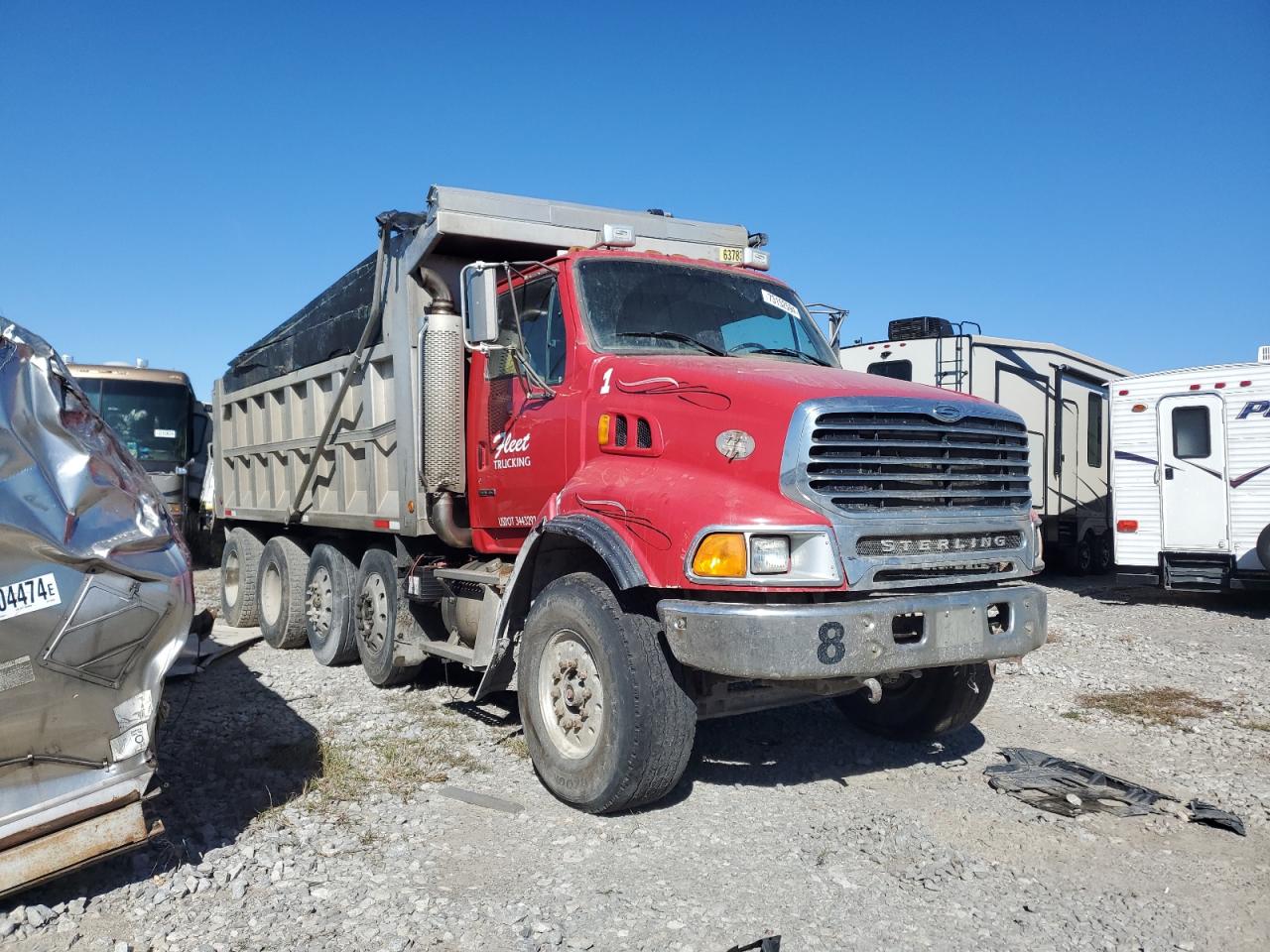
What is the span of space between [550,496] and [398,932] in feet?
7.77

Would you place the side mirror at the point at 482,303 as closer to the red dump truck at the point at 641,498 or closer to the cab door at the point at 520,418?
the red dump truck at the point at 641,498

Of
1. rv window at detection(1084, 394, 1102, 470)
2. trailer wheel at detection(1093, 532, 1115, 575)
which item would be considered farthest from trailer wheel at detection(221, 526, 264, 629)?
trailer wheel at detection(1093, 532, 1115, 575)

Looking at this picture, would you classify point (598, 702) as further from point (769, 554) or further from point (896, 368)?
point (896, 368)

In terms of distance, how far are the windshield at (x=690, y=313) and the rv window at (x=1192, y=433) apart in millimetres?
7905

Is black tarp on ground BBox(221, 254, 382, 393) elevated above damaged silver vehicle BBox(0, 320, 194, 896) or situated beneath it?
elevated above

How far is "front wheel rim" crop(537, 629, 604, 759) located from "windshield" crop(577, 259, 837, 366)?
1612 mm

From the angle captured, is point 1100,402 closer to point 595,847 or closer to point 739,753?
point 739,753

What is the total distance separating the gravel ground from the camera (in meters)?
3.54

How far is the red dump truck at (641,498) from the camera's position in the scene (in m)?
4.11

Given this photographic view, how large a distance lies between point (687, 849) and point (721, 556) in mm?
1319

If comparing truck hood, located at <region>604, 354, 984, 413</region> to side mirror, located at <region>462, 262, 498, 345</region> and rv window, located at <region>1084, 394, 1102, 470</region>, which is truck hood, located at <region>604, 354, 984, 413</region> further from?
rv window, located at <region>1084, 394, 1102, 470</region>

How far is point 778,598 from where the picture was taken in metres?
4.11

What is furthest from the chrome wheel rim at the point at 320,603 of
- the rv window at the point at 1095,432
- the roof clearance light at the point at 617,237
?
the rv window at the point at 1095,432

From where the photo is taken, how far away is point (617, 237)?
19.1ft
